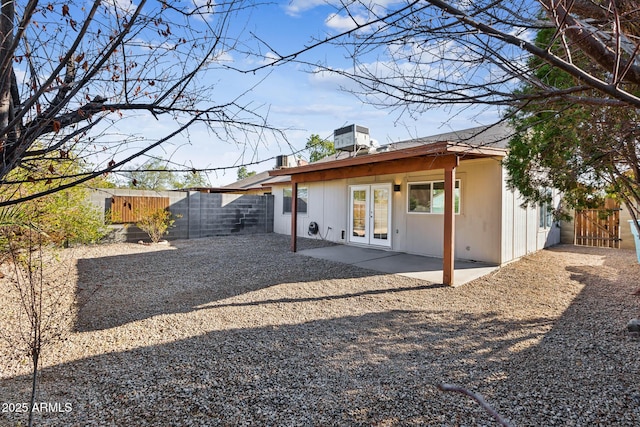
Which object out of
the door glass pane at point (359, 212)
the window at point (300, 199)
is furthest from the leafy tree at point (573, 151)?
the window at point (300, 199)

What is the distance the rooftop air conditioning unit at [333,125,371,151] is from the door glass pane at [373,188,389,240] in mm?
1489

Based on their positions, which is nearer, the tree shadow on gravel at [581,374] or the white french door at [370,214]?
the tree shadow on gravel at [581,374]

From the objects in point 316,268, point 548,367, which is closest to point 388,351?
point 548,367

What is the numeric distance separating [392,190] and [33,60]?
8.99 m

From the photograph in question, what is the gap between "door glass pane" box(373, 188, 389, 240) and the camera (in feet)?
33.3

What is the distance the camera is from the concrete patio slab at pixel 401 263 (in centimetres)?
700

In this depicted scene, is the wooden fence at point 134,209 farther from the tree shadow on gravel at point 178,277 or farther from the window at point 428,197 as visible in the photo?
the window at point 428,197

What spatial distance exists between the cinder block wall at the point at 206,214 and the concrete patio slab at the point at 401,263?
17.5 ft

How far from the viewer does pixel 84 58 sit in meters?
1.70

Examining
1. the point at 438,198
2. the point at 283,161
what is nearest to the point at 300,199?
the point at 283,161

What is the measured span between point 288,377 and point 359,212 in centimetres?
837

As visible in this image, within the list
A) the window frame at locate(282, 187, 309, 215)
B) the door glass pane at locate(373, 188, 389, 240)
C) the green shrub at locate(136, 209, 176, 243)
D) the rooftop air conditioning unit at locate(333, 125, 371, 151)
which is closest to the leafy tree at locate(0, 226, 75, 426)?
the green shrub at locate(136, 209, 176, 243)

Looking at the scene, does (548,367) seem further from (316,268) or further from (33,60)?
(316,268)

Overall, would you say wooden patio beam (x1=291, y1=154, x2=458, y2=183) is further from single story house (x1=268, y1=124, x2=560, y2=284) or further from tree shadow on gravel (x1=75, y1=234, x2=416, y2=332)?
tree shadow on gravel (x1=75, y1=234, x2=416, y2=332)
